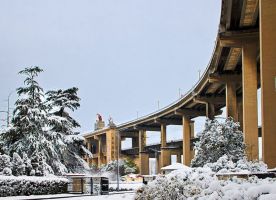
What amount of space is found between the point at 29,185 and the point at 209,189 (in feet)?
98.9

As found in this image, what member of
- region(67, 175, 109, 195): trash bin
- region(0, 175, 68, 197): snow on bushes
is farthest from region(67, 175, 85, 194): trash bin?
region(0, 175, 68, 197): snow on bushes

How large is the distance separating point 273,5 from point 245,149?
1570 centimetres

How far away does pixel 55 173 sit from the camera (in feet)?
157

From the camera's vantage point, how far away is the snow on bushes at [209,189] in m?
7.57

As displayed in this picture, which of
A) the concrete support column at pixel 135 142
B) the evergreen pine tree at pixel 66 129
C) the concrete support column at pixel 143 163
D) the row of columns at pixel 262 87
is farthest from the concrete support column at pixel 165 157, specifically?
the evergreen pine tree at pixel 66 129

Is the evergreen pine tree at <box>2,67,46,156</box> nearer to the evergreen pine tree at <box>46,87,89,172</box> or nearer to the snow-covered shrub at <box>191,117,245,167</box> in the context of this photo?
the evergreen pine tree at <box>46,87,89,172</box>

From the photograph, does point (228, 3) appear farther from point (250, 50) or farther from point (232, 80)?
point (232, 80)

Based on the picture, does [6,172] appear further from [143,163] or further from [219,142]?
[143,163]

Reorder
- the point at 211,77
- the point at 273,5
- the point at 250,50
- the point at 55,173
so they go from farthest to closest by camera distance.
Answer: the point at 211,77
the point at 55,173
the point at 250,50
the point at 273,5

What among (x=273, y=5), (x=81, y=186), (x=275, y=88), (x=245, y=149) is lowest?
(x=81, y=186)

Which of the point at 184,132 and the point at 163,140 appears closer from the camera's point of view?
the point at 184,132

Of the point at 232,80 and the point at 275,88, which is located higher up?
the point at 232,80

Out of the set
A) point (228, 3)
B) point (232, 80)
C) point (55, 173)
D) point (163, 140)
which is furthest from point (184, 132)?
point (228, 3)

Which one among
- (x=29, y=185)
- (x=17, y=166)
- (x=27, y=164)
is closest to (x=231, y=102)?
(x=27, y=164)
